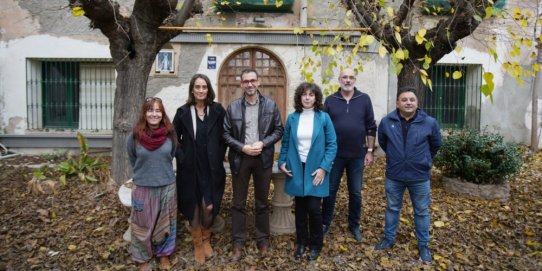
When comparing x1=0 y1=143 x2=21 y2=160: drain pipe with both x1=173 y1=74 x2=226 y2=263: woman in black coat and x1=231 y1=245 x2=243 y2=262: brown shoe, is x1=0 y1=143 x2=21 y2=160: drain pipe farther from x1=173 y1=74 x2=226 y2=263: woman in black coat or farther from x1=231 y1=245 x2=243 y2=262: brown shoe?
x1=231 y1=245 x2=243 y2=262: brown shoe

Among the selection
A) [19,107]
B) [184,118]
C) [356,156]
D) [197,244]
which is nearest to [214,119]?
[184,118]

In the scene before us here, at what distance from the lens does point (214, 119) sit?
137 inches

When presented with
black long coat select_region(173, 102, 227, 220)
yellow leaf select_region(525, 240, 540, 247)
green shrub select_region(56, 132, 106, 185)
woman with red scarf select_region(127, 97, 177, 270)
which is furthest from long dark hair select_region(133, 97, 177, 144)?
yellow leaf select_region(525, 240, 540, 247)

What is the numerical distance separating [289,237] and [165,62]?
5.91 metres

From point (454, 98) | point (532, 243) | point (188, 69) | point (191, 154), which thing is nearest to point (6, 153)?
point (188, 69)

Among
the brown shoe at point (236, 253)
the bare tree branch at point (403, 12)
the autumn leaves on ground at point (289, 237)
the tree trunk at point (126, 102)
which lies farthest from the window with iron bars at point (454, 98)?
the brown shoe at point (236, 253)

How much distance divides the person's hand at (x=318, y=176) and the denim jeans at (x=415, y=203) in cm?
76

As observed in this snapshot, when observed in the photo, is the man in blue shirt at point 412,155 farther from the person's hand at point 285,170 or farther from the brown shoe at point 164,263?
the brown shoe at point 164,263

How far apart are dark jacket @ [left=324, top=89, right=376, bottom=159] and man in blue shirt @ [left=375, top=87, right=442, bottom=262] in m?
0.22

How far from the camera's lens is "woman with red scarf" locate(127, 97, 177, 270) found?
327 centimetres

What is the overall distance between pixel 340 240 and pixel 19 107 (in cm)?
851

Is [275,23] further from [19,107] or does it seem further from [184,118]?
[19,107]

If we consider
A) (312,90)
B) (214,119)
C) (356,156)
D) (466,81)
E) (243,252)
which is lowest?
(243,252)

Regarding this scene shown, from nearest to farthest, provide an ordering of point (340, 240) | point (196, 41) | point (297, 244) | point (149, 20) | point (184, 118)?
point (184, 118), point (297, 244), point (340, 240), point (149, 20), point (196, 41)
